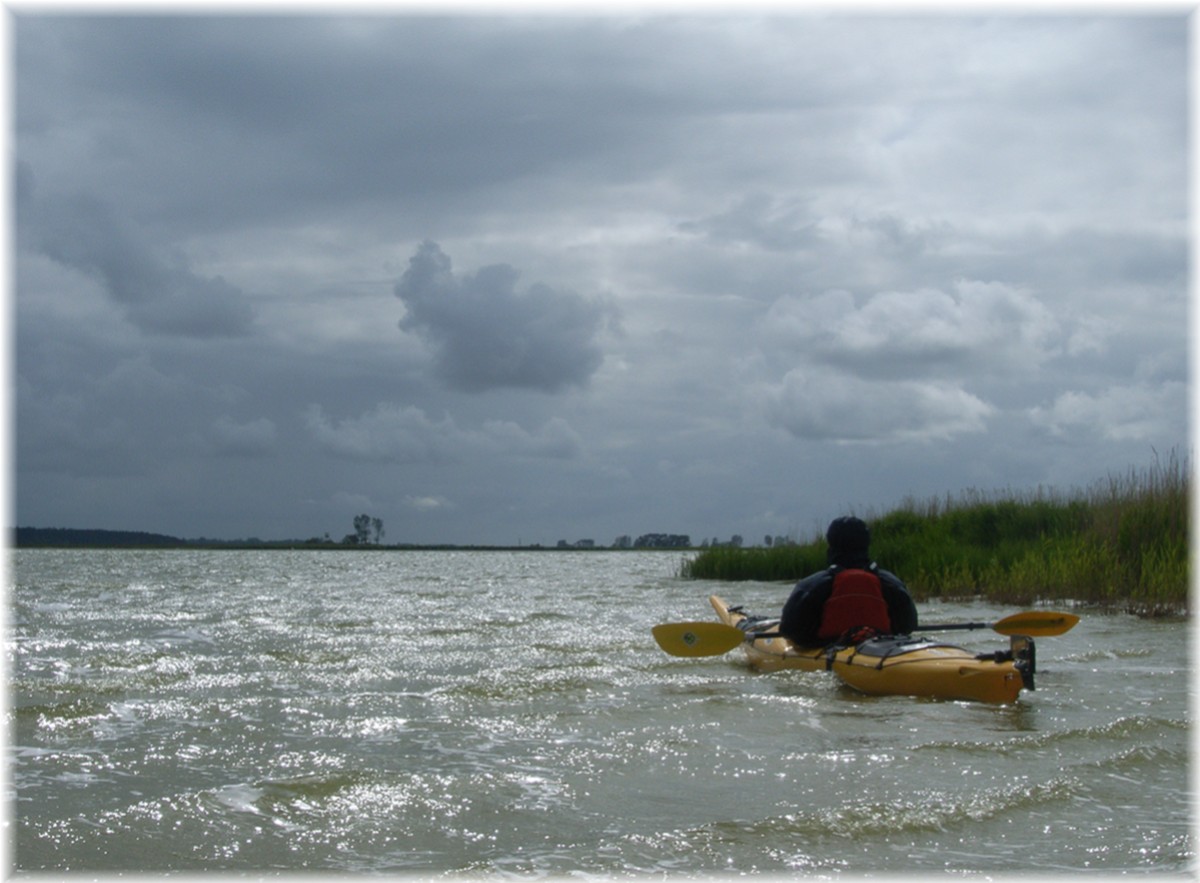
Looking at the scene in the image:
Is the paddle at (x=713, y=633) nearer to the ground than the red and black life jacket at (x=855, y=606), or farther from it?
A: nearer to the ground

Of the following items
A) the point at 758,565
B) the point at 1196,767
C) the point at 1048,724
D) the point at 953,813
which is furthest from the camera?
the point at 758,565

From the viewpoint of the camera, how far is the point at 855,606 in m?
8.07

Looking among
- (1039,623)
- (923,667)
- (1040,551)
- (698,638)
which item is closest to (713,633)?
(698,638)

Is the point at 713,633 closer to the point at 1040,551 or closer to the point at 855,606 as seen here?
the point at 855,606

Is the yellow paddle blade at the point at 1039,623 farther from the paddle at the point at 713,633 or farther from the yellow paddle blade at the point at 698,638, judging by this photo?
the yellow paddle blade at the point at 698,638

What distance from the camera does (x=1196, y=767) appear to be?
5.00 meters

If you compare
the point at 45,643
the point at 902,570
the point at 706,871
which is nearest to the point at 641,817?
the point at 706,871

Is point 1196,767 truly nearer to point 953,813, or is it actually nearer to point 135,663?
point 953,813

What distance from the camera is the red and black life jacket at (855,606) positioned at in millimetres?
8016

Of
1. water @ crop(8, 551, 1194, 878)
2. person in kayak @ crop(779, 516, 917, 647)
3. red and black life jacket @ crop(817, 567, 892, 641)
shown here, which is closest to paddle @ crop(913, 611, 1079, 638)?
water @ crop(8, 551, 1194, 878)

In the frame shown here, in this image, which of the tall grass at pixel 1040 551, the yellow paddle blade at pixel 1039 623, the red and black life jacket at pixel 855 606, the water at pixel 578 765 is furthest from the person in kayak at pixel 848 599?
the tall grass at pixel 1040 551

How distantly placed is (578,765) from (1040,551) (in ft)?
37.0

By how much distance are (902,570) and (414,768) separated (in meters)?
12.9

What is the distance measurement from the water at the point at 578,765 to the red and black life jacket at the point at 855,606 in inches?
18.6
